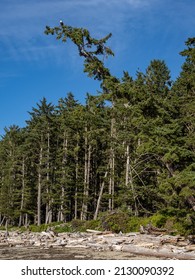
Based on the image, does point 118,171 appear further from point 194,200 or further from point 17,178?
point 194,200

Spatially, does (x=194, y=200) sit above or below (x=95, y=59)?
below

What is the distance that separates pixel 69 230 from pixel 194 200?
1530cm

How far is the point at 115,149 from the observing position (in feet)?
119

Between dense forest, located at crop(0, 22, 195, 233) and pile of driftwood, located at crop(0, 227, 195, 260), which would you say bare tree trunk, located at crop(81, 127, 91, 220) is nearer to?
dense forest, located at crop(0, 22, 195, 233)

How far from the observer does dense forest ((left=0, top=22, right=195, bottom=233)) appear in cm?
1841

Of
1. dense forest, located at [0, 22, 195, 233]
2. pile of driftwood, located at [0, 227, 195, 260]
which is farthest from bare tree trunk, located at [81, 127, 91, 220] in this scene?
pile of driftwood, located at [0, 227, 195, 260]

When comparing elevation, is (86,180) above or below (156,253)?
above

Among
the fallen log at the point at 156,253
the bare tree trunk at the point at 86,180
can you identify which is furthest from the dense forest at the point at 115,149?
the fallen log at the point at 156,253

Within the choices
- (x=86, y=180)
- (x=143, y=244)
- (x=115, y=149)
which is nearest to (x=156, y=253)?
(x=143, y=244)

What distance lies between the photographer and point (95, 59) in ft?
62.6

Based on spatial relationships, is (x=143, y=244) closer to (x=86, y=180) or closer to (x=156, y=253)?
(x=156, y=253)

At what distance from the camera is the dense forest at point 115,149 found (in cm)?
1841
